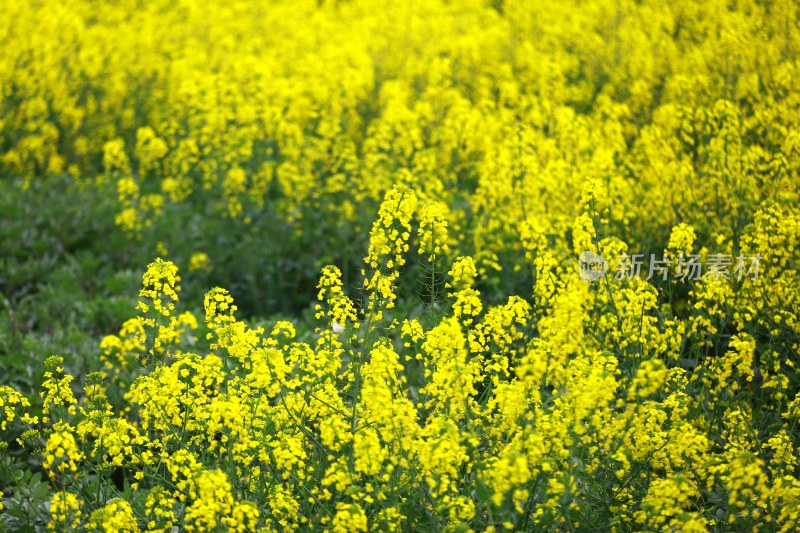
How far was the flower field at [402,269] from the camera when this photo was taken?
3.23m

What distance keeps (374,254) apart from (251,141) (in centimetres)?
350

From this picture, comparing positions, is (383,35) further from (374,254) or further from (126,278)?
(374,254)

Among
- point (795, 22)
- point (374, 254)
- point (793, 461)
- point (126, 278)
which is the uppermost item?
point (795, 22)

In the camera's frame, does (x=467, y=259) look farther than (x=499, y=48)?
No

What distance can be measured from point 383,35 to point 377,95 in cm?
150

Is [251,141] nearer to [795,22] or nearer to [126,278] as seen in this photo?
[126,278]

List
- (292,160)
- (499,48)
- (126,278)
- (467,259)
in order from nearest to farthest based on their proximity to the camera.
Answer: (467,259) < (126,278) < (292,160) < (499,48)

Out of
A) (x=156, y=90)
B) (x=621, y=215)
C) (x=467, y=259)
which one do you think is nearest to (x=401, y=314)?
(x=621, y=215)

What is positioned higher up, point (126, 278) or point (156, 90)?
point (156, 90)

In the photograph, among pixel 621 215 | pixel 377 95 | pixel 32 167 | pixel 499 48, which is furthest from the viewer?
pixel 499 48

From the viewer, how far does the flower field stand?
3.23 metres

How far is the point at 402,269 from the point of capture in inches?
245

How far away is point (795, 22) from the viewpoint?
22.7 feet

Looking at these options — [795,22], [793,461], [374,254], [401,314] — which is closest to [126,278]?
[401,314]
